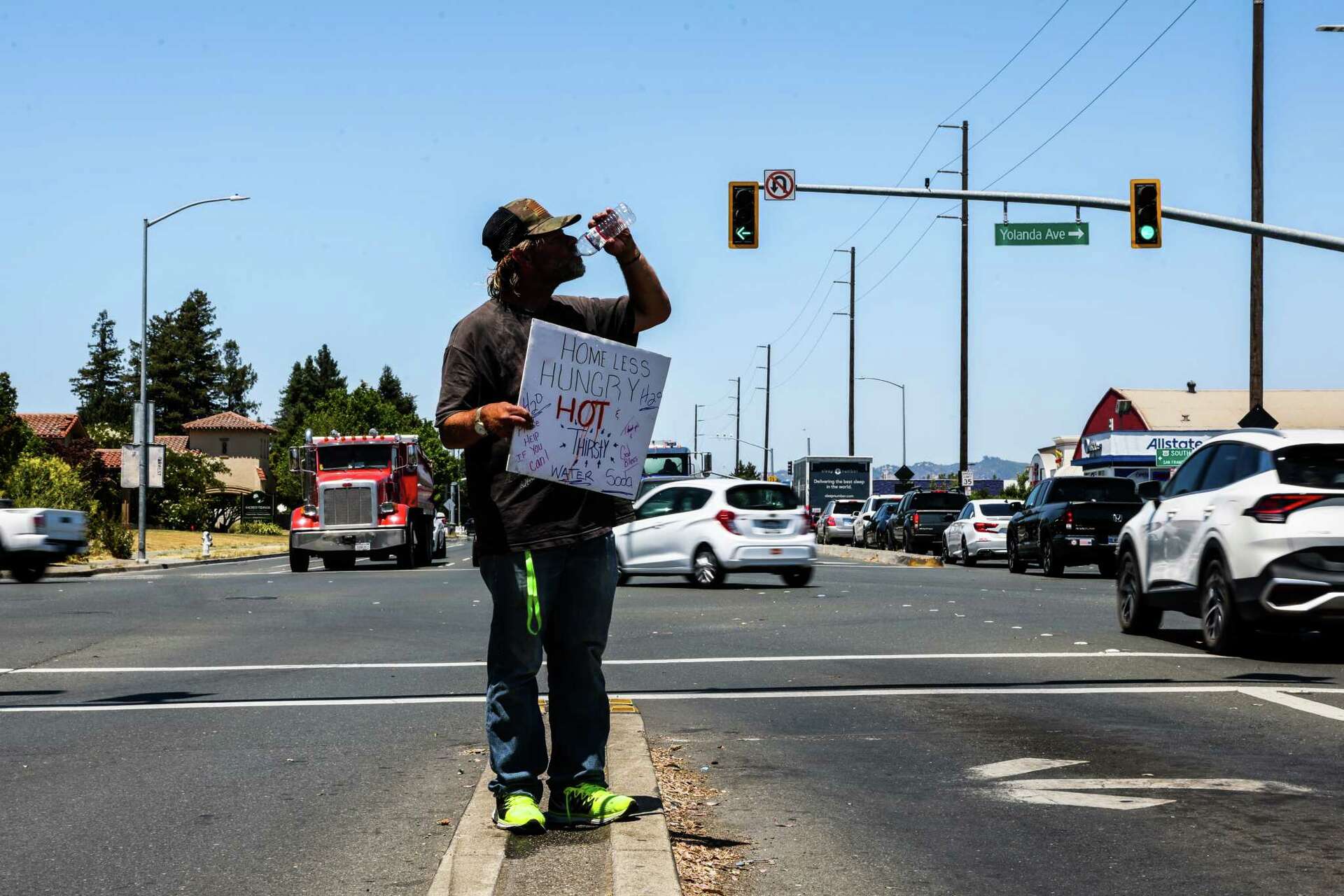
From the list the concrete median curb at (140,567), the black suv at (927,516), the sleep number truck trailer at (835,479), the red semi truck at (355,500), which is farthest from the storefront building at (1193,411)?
the red semi truck at (355,500)

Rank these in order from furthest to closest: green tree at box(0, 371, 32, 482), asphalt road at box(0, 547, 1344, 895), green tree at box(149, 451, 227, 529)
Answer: green tree at box(149, 451, 227, 529) → green tree at box(0, 371, 32, 482) → asphalt road at box(0, 547, 1344, 895)

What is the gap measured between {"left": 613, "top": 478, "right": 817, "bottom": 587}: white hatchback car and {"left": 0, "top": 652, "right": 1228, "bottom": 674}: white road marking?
430 inches

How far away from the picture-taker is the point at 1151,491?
1389cm

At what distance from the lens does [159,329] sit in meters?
148

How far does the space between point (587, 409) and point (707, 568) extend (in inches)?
726

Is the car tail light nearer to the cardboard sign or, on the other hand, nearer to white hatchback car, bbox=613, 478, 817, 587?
the cardboard sign

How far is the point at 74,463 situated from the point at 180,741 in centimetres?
7071

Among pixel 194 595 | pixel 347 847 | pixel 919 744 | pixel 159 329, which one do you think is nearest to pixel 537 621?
pixel 347 847

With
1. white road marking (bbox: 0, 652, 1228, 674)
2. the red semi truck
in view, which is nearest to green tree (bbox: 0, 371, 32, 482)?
the red semi truck

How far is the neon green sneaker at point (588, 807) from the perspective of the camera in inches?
206

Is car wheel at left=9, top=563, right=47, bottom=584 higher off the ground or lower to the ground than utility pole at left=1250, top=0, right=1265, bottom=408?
lower

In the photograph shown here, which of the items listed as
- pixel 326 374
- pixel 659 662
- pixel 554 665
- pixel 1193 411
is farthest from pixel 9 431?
pixel 326 374

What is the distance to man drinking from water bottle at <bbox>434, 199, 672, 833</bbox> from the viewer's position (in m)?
5.09

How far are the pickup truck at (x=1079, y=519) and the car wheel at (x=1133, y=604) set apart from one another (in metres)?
12.0
